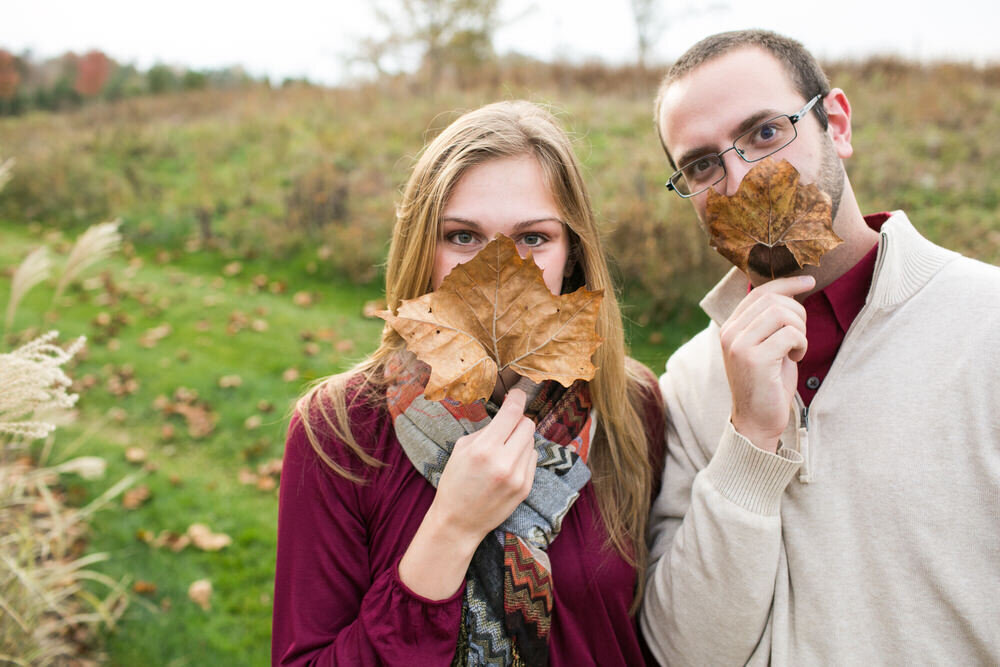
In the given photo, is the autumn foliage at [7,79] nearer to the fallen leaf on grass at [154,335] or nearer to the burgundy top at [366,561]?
the fallen leaf on grass at [154,335]

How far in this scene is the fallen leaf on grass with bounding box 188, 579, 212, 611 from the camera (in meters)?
3.29

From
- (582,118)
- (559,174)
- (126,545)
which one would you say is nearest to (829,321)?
(559,174)

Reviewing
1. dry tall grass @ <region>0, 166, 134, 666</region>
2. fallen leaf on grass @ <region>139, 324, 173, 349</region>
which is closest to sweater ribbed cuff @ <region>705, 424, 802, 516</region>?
dry tall grass @ <region>0, 166, 134, 666</region>

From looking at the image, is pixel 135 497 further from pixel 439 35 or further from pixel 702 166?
pixel 439 35

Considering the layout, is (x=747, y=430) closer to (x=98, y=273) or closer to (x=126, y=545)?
(x=126, y=545)

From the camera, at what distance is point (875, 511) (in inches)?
56.7

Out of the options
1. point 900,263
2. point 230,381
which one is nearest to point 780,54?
point 900,263

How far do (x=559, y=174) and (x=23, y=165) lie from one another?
41.0ft

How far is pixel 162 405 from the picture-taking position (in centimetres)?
500

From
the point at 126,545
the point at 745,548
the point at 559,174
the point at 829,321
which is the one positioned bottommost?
the point at 126,545

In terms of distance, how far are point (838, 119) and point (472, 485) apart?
1.33 metres

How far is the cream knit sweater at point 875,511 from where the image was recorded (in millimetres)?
1374

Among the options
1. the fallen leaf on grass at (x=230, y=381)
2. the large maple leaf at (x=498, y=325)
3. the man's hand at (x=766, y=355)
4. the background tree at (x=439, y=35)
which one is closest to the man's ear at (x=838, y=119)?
the man's hand at (x=766, y=355)

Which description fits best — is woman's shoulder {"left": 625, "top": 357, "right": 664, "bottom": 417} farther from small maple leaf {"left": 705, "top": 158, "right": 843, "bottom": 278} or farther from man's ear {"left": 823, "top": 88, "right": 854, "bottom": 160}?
man's ear {"left": 823, "top": 88, "right": 854, "bottom": 160}
